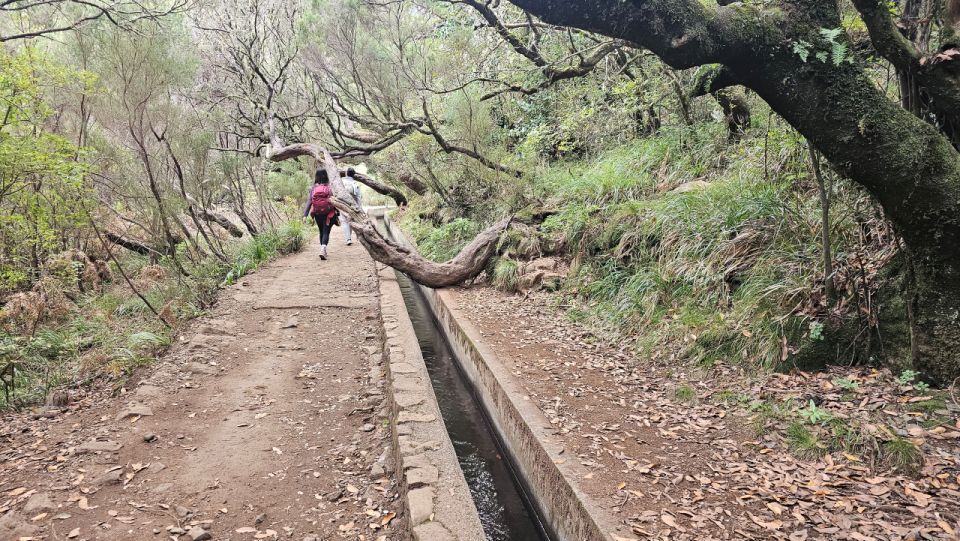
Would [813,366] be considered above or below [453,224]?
below

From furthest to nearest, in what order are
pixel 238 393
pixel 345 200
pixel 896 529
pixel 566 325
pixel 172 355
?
pixel 345 200, pixel 566 325, pixel 172 355, pixel 238 393, pixel 896 529

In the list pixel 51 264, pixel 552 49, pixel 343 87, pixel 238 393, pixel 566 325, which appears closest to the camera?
pixel 238 393

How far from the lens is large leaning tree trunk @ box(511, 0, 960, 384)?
9.87 feet

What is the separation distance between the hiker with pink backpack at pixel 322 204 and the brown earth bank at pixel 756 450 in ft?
23.3

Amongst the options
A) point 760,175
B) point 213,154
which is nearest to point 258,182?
point 213,154

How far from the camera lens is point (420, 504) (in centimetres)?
307

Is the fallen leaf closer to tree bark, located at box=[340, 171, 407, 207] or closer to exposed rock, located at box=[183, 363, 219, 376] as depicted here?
exposed rock, located at box=[183, 363, 219, 376]

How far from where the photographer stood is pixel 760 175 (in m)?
6.01

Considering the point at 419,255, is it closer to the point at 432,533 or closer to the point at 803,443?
the point at 432,533

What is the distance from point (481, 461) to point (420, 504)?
5.30 feet

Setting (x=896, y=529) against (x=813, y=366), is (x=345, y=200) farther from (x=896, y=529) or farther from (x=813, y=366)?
A: (x=896, y=529)

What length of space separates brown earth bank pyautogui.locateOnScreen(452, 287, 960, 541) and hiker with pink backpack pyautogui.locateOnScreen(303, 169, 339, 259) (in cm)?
711

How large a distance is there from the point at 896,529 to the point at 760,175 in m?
4.45

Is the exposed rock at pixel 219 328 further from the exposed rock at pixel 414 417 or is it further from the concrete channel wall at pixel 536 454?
the exposed rock at pixel 414 417
